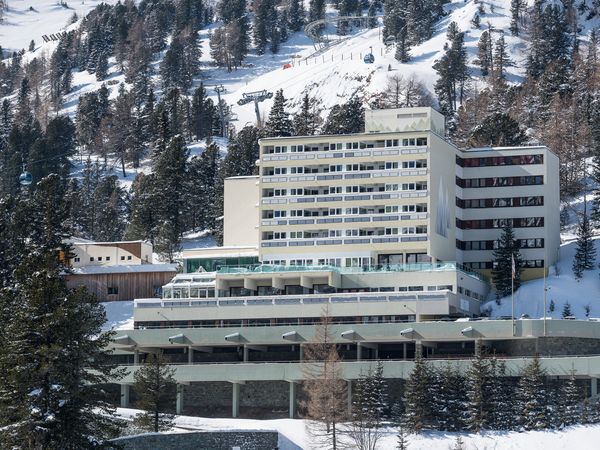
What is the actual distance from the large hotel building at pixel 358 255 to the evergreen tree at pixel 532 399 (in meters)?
8.67

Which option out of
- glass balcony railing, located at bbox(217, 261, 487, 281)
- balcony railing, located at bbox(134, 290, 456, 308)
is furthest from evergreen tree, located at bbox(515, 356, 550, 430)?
glass balcony railing, located at bbox(217, 261, 487, 281)

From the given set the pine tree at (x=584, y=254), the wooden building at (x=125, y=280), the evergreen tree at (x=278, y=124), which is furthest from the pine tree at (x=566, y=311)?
the evergreen tree at (x=278, y=124)

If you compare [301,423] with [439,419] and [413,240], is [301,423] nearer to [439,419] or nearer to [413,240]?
[439,419]

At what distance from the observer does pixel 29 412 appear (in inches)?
2581

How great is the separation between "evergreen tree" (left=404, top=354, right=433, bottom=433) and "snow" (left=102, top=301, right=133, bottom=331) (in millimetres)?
30120

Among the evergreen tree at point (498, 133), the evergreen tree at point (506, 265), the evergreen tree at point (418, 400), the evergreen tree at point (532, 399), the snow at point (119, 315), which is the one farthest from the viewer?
the evergreen tree at point (498, 133)

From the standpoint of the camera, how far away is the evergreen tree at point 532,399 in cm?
9088

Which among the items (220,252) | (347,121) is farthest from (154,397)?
(347,121)

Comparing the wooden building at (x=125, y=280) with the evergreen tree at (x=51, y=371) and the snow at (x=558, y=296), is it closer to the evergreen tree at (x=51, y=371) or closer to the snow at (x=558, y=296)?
the snow at (x=558, y=296)

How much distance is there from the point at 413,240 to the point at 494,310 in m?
8.30

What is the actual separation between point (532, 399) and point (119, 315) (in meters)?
40.1

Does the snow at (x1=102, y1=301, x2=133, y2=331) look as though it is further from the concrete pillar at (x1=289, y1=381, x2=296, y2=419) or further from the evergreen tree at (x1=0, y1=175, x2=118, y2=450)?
the evergreen tree at (x1=0, y1=175, x2=118, y2=450)

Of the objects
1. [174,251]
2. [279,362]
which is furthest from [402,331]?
[174,251]

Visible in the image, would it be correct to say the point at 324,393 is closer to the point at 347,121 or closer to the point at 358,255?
the point at 358,255
